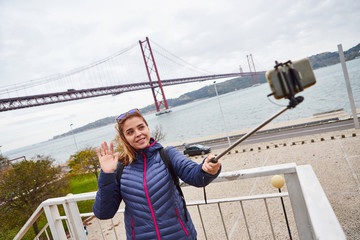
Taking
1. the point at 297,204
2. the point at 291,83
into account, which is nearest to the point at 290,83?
the point at 291,83

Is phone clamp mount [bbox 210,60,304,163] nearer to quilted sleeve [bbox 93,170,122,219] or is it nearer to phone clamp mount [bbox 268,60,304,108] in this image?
phone clamp mount [bbox 268,60,304,108]

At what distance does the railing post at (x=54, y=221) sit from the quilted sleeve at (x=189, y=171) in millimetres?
1657

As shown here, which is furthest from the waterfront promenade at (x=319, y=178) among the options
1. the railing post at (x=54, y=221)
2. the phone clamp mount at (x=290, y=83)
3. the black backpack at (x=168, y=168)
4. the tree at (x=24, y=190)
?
the phone clamp mount at (x=290, y=83)

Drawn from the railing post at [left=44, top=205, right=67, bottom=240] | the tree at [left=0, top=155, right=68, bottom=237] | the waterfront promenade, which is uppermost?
the railing post at [left=44, top=205, right=67, bottom=240]

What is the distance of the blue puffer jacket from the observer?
1.29m

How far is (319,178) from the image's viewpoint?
8.54 meters

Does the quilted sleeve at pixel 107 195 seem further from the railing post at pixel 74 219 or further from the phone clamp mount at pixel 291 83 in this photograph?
the phone clamp mount at pixel 291 83

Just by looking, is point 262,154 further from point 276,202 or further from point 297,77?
point 297,77

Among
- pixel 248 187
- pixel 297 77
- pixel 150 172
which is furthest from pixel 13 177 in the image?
pixel 297 77

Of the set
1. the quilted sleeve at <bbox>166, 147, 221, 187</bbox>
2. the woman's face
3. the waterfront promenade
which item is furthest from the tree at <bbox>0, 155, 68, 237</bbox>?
the quilted sleeve at <bbox>166, 147, 221, 187</bbox>

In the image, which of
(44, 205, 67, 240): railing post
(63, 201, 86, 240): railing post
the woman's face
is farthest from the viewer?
(44, 205, 67, 240): railing post

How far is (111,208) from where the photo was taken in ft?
4.72

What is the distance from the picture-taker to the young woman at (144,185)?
4.23 feet

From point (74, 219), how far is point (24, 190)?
9439 millimetres
